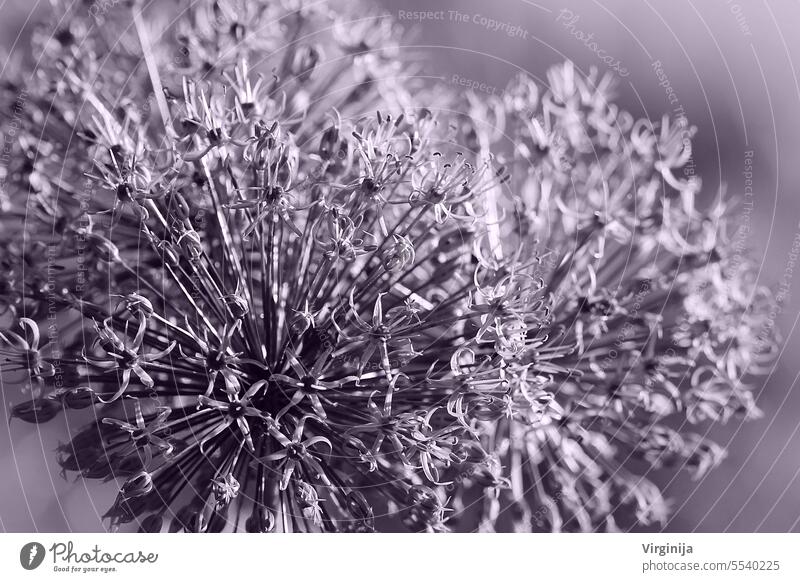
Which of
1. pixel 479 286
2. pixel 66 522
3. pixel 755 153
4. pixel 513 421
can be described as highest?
pixel 755 153

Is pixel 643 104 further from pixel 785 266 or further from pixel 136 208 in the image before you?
pixel 136 208

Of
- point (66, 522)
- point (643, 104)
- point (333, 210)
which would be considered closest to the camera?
point (333, 210)

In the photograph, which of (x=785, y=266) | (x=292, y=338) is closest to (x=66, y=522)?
(x=292, y=338)

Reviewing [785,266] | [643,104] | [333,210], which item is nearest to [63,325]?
[333,210]

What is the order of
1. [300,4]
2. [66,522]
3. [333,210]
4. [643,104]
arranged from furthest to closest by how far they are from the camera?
[643,104], [300,4], [66,522], [333,210]

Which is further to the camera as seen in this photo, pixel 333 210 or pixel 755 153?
pixel 755 153

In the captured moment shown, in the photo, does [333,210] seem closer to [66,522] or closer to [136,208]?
[136,208]
